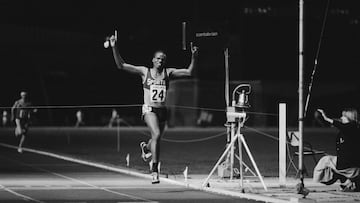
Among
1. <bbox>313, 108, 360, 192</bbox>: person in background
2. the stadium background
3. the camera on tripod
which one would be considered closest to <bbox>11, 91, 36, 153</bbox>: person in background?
the camera on tripod

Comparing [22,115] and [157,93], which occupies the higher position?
[157,93]

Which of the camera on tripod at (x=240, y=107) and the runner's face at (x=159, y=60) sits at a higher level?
the runner's face at (x=159, y=60)

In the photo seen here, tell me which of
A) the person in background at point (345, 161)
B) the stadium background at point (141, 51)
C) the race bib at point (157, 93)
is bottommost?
the person in background at point (345, 161)

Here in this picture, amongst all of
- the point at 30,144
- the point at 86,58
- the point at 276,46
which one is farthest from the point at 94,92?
the point at 30,144

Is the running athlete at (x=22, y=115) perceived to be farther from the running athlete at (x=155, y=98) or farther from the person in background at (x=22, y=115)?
the running athlete at (x=155, y=98)

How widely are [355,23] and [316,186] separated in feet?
234

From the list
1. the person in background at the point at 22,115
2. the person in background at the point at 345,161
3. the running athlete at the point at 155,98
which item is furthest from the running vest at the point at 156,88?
the person in background at the point at 22,115

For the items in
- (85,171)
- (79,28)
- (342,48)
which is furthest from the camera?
(342,48)

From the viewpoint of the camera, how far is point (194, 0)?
56625 mm

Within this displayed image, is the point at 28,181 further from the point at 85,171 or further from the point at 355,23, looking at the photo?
the point at 355,23

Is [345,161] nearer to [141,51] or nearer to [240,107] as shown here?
[240,107]

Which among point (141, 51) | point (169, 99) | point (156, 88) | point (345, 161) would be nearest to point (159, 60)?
point (156, 88)

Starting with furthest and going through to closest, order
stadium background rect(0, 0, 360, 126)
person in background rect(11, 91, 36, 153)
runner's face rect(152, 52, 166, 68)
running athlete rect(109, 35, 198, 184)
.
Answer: stadium background rect(0, 0, 360, 126) → person in background rect(11, 91, 36, 153) → runner's face rect(152, 52, 166, 68) → running athlete rect(109, 35, 198, 184)

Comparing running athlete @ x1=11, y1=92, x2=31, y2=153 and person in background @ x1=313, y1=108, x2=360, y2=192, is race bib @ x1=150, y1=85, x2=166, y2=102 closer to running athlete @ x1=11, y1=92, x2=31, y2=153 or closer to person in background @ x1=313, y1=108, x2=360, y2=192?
person in background @ x1=313, y1=108, x2=360, y2=192
